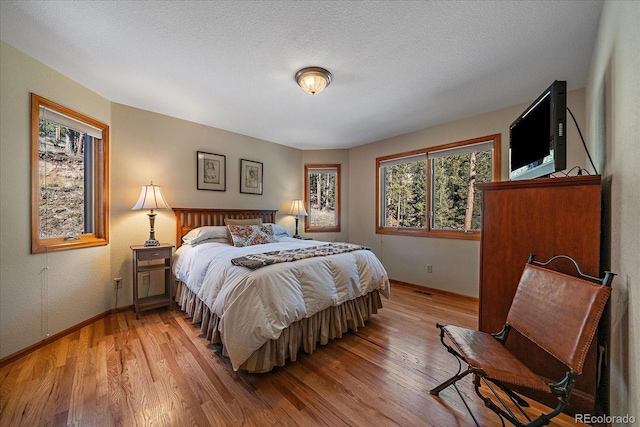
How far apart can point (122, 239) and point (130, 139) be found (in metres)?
1.23

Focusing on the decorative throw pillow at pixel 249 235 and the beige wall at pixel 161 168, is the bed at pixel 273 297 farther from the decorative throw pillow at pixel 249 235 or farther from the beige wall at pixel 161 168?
the beige wall at pixel 161 168

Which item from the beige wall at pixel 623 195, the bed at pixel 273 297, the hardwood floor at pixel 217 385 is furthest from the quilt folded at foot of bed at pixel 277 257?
the beige wall at pixel 623 195

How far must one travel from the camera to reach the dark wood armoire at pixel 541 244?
1313 millimetres

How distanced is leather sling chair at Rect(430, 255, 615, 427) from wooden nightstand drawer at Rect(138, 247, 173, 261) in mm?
2979

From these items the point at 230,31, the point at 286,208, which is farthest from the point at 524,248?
the point at 286,208

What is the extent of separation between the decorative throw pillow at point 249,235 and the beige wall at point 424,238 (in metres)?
1.94

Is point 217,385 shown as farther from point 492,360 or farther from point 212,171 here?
point 212,171

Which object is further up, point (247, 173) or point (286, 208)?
point (247, 173)

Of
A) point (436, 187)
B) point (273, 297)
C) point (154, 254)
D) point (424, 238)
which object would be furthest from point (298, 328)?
point (436, 187)

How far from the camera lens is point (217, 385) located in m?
1.66

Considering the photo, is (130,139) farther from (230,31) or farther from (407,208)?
(407,208)

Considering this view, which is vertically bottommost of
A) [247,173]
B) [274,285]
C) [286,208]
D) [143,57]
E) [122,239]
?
[274,285]

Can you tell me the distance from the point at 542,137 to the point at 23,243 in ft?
13.2

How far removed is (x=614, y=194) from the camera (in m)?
1.25
